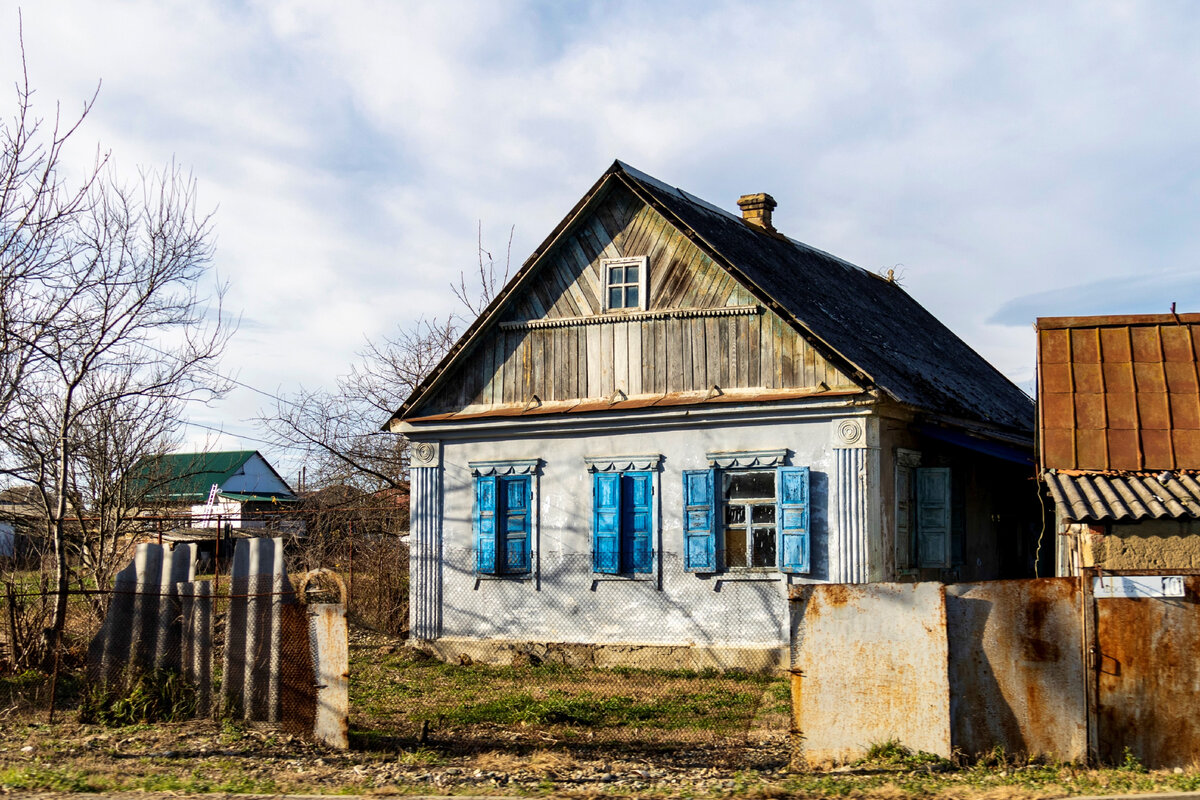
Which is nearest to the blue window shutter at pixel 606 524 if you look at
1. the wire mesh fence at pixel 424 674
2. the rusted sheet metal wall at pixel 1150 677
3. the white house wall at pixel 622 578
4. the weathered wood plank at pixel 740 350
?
the white house wall at pixel 622 578

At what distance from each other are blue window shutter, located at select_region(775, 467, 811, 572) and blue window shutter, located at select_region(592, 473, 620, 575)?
1954 millimetres

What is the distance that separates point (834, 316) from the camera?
14.2 metres

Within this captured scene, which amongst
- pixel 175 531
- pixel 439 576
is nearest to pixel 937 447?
pixel 439 576

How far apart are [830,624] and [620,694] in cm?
398

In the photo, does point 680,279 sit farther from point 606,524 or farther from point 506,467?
point 506,467

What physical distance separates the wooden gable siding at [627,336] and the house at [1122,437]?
270 centimetres

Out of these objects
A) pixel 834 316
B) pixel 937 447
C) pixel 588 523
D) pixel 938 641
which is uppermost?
pixel 834 316

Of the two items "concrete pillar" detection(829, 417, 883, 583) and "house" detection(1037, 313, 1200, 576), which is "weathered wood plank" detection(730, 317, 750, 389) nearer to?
"concrete pillar" detection(829, 417, 883, 583)

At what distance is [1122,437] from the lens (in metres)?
9.30

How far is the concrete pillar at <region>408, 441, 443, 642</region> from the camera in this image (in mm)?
13867

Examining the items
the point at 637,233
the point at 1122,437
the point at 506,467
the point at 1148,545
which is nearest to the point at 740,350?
the point at 637,233

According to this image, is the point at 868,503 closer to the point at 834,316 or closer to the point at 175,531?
the point at 834,316

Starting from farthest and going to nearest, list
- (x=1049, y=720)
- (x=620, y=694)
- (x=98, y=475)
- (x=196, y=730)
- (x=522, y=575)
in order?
(x=98, y=475) → (x=522, y=575) → (x=620, y=694) → (x=196, y=730) → (x=1049, y=720)

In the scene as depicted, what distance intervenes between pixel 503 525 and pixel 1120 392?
23.8 feet
